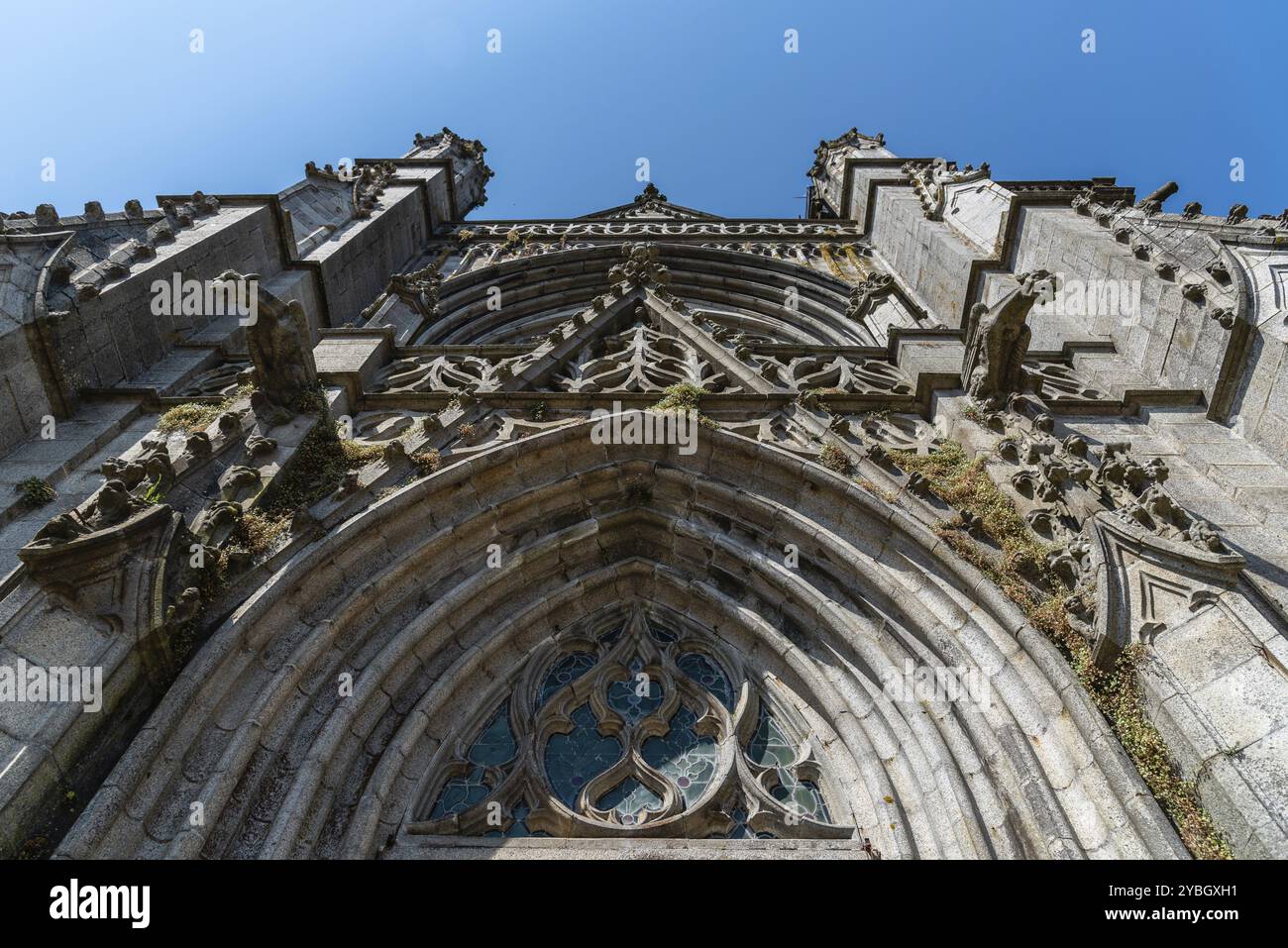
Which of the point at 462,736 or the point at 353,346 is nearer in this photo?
the point at 462,736

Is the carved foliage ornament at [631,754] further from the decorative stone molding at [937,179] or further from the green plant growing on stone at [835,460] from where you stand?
the decorative stone molding at [937,179]

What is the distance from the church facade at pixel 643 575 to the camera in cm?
525

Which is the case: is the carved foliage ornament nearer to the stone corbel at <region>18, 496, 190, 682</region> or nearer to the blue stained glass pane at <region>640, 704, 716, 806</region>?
the blue stained glass pane at <region>640, 704, 716, 806</region>

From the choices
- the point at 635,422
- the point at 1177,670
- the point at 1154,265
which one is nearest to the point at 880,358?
the point at 1154,265

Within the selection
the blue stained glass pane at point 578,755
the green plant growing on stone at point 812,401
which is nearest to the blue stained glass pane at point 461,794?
the blue stained glass pane at point 578,755

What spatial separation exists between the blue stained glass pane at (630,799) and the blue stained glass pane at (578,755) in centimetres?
21

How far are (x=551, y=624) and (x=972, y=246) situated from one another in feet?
34.8

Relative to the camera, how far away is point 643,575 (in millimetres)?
8531

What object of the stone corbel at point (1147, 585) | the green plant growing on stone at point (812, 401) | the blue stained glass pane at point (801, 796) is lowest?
the blue stained glass pane at point (801, 796)

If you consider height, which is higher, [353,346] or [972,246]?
[972,246]

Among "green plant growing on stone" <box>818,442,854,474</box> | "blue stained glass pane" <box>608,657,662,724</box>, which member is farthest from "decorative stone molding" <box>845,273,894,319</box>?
"blue stained glass pane" <box>608,657,662,724</box>

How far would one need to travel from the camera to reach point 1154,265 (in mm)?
10234

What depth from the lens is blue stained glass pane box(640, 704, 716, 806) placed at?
695 centimetres
